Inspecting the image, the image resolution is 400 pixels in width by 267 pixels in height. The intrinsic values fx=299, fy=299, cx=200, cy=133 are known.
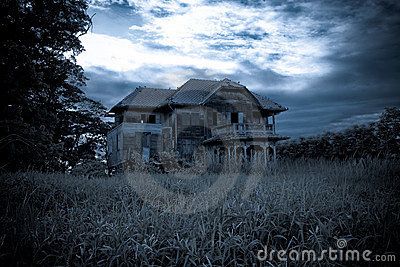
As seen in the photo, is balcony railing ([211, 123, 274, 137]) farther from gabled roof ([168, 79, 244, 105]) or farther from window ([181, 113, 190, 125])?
gabled roof ([168, 79, 244, 105])

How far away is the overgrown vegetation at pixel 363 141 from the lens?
13.8 m

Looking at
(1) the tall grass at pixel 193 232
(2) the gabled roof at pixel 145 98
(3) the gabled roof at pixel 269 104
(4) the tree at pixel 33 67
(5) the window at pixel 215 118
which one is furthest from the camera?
(3) the gabled roof at pixel 269 104

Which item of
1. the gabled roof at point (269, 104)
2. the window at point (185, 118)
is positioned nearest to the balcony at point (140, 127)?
the window at point (185, 118)

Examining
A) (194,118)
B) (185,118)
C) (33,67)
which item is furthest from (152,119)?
(33,67)

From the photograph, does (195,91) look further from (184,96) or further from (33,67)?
(33,67)

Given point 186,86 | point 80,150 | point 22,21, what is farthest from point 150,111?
point 22,21

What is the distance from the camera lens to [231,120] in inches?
1104

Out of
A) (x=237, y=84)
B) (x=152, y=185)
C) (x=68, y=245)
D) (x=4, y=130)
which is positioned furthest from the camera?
(x=237, y=84)

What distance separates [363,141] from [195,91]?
16478mm

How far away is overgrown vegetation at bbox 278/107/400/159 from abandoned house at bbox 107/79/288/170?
6.35 meters

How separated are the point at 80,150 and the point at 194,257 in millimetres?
27191

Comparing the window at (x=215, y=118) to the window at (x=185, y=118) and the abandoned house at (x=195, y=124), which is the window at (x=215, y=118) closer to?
the abandoned house at (x=195, y=124)

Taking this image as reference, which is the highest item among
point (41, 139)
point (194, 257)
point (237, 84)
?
point (237, 84)

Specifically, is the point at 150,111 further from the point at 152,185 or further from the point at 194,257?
the point at 194,257
